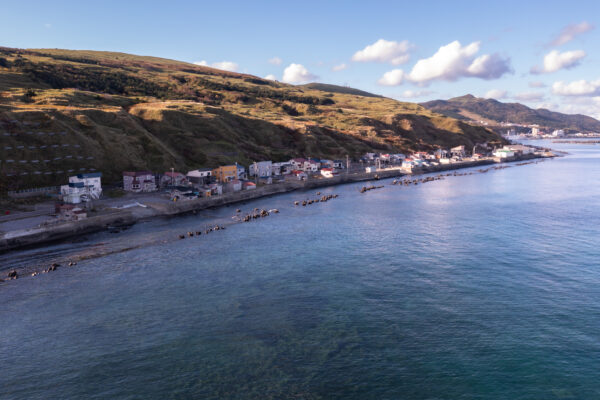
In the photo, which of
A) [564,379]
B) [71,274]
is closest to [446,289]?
[564,379]

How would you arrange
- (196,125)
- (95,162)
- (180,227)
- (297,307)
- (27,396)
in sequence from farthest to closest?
(196,125), (95,162), (180,227), (297,307), (27,396)

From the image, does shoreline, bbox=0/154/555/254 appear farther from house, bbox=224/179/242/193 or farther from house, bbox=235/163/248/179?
house, bbox=235/163/248/179

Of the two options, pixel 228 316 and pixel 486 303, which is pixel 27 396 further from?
pixel 486 303

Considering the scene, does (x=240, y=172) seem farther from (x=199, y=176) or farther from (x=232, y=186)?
(x=232, y=186)

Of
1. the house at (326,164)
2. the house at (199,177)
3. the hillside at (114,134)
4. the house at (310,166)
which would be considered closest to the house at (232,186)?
the house at (199,177)

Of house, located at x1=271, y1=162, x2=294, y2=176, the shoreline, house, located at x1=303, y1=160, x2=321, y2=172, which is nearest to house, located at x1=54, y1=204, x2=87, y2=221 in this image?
the shoreline

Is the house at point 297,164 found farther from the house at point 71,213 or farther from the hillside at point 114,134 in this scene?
the house at point 71,213

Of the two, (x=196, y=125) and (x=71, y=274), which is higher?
(x=196, y=125)
